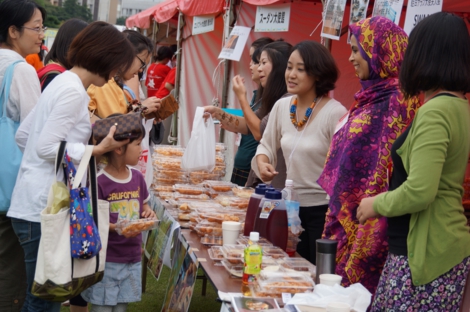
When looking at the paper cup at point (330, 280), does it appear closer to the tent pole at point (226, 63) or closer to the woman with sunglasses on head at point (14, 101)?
the woman with sunglasses on head at point (14, 101)

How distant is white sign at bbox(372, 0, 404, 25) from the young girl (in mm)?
1574

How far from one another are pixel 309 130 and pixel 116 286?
4.36 feet

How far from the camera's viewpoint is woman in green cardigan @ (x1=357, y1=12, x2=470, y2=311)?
2156 millimetres

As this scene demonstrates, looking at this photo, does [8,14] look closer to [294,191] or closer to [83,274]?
[83,274]

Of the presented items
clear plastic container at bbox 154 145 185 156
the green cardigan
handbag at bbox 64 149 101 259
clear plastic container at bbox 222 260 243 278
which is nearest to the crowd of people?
the green cardigan

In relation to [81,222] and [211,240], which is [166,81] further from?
[81,222]

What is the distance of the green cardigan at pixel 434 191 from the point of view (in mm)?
2143

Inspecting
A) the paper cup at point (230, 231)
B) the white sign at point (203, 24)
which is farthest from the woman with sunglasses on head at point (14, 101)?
the white sign at point (203, 24)

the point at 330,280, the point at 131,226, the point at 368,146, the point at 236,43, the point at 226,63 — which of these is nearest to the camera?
the point at 330,280

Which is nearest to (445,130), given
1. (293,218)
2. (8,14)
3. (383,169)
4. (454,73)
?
(454,73)

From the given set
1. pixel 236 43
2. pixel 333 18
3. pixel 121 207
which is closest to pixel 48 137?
pixel 121 207

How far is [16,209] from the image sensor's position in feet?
9.86

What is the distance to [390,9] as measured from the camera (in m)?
3.73

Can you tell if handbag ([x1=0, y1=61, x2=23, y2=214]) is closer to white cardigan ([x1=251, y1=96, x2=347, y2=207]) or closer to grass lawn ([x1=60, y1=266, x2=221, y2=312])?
white cardigan ([x1=251, y1=96, x2=347, y2=207])
